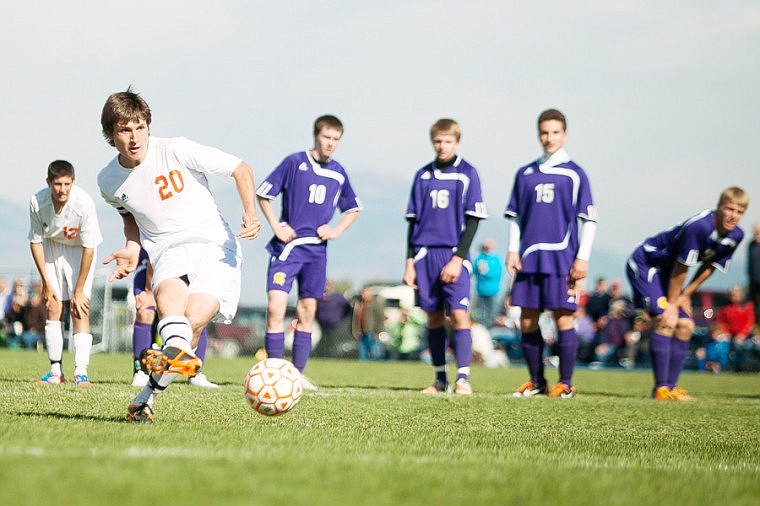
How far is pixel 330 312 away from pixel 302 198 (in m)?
15.0

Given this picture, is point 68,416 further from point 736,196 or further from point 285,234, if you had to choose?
point 736,196

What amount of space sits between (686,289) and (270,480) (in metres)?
7.79

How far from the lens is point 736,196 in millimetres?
9680

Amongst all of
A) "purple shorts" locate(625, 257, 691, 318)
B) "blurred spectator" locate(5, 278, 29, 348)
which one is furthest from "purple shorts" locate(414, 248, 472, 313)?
"blurred spectator" locate(5, 278, 29, 348)

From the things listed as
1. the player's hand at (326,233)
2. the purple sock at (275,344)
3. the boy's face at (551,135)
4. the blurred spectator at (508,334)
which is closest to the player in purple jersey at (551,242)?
the boy's face at (551,135)

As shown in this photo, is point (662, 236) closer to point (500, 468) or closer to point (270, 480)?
point (500, 468)

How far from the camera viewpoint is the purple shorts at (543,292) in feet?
31.9

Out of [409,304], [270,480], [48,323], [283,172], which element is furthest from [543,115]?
[409,304]

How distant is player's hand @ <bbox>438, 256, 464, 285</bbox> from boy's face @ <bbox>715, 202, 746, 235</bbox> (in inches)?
103

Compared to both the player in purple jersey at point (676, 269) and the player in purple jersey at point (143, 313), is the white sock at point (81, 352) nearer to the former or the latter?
the player in purple jersey at point (143, 313)

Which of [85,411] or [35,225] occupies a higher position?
[35,225]

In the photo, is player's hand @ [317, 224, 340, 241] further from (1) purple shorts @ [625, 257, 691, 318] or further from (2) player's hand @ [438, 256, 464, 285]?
(1) purple shorts @ [625, 257, 691, 318]

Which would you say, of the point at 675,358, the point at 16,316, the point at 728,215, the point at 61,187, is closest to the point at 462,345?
the point at 675,358

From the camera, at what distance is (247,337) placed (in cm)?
2752
